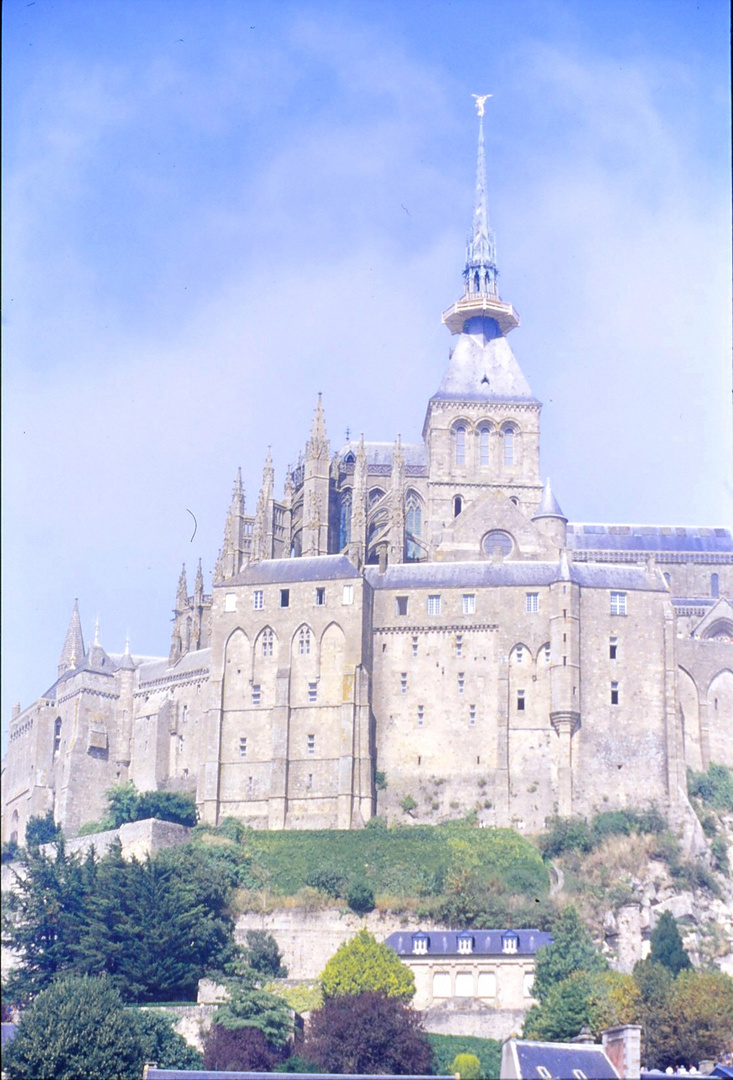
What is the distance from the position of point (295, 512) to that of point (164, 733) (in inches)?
533

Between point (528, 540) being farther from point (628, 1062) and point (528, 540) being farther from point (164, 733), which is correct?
point (628, 1062)

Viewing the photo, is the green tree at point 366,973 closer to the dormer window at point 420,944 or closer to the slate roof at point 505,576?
the dormer window at point 420,944

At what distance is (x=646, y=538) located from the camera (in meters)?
94.6

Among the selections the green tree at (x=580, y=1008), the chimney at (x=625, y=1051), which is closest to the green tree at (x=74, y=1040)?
the green tree at (x=580, y=1008)

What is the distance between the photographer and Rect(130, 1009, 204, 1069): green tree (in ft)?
188

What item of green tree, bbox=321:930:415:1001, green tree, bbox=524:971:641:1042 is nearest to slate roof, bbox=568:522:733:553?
green tree, bbox=321:930:415:1001

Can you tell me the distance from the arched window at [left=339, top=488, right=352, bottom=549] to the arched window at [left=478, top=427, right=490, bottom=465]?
25.1ft

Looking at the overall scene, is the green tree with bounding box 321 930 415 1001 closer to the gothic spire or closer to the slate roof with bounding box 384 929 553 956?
the slate roof with bounding box 384 929 553 956

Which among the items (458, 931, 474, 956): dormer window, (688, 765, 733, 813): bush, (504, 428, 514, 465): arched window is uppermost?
(504, 428, 514, 465): arched window

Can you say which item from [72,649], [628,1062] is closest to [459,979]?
[628,1062]

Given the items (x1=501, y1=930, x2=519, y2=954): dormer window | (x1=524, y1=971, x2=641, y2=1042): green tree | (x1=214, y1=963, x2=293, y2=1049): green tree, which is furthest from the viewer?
(x1=501, y1=930, x2=519, y2=954): dormer window

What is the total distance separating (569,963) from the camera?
61562mm

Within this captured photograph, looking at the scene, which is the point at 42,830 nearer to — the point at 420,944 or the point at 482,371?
the point at 420,944

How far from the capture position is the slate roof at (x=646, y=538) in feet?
307
